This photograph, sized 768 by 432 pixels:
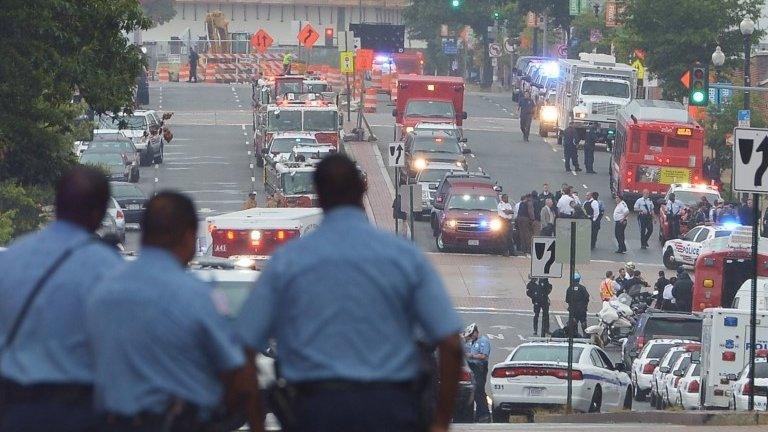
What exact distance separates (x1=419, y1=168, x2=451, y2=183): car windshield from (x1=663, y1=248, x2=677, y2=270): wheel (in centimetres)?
839

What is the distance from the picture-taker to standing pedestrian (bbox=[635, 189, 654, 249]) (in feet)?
155

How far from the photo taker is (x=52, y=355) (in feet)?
22.7

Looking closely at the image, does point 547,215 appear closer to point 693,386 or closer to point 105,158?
point 105,158

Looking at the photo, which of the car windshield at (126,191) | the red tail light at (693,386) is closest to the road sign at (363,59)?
the car windshield at (126,191)

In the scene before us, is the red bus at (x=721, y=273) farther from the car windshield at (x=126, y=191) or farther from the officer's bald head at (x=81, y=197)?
the officer's bald head at (x=81, y=197)

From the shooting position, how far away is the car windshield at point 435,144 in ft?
182

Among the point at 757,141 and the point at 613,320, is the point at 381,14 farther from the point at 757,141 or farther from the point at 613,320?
the point at 757,141

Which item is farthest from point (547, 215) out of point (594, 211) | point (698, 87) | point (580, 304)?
point (580, 304)

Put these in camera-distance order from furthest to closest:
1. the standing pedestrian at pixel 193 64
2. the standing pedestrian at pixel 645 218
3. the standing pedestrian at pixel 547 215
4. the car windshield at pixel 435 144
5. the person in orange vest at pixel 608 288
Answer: the standing pedestrian at pixel 193 64 < the car windshield at pixel 435 144 < the standing pedestrian at pixel 645 218 < the standing pedestrian at pixel 547 215 < the person in orange vest at pixel 608 288

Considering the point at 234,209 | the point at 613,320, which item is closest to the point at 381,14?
the point at 234,209

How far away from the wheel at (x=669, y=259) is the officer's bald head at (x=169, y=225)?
128 feet

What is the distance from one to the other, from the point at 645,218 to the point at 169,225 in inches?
1628

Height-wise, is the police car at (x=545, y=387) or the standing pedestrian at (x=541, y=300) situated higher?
the police car at (x=545, y=387)

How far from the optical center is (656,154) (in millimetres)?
52406
